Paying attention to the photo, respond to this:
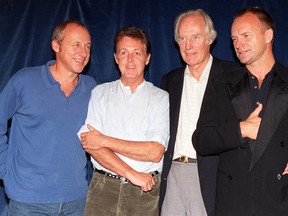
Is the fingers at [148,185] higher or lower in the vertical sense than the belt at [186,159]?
lower

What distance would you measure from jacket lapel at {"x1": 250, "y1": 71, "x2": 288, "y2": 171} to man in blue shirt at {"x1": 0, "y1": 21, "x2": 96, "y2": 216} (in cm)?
115

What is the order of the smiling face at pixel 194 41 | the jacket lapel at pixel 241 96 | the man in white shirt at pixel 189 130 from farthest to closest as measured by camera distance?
1. the smiling face at pixel 194 41
2. the man in white shirt at pixel 189 130
3. the jacket lapel at pixel 241 96

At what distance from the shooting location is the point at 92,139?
2.45m

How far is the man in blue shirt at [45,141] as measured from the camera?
8.35 ft

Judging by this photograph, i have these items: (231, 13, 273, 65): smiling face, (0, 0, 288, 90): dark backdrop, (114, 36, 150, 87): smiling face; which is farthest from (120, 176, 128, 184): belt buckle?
(0, 0, 288, 90): dark backdrop

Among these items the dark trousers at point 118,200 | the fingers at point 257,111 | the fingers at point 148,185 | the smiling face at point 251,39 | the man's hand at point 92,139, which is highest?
the smiling face at point 251,39

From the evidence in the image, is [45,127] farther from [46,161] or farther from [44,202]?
[44,202]

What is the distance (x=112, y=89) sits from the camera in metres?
2.63

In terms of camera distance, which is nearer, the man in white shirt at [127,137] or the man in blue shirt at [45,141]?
the man in white shirt at [127,137]

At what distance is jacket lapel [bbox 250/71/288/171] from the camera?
7.38ft

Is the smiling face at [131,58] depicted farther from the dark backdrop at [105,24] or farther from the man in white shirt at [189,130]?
the dark backdrop at [105,24]

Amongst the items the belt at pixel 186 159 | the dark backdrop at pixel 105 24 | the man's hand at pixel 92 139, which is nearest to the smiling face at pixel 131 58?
the man's hand at pixel 92 139

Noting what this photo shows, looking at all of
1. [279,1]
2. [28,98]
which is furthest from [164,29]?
[28,98]

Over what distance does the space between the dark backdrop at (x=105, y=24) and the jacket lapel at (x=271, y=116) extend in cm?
130
